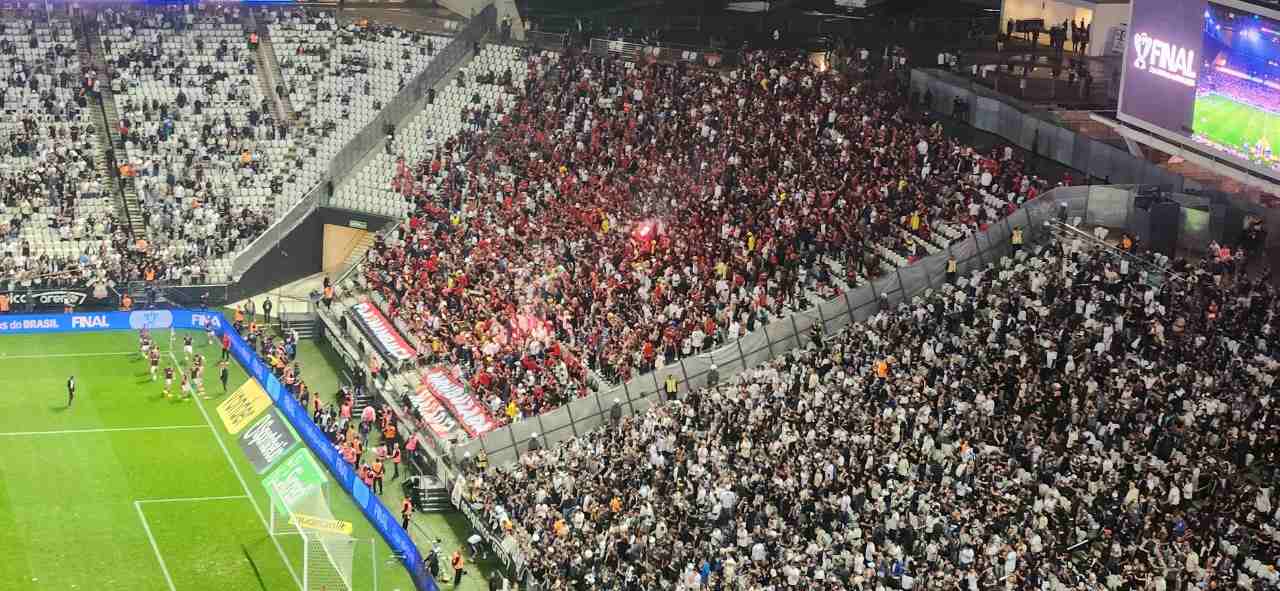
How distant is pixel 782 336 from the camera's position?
51625mm

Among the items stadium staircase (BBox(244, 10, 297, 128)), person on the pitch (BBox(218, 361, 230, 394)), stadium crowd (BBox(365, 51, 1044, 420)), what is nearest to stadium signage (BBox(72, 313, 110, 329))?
person on the pitch (BBox(218, 361, 230, 394))

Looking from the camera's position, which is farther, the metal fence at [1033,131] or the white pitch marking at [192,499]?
the white pitch marking at [192,499]

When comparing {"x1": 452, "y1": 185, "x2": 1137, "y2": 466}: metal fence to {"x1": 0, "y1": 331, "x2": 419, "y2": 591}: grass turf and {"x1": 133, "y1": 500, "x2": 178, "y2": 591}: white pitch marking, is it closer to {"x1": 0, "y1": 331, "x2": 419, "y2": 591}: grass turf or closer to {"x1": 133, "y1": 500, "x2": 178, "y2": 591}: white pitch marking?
{"x1": 0, "y1": 331, "x2": 419, "y2": 591}: grass turf

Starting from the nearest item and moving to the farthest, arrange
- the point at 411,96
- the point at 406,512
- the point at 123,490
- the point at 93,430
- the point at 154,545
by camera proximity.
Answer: the point at 154,545 → the point at 406,512 → the point at 123,490 → the point at 93,430 → the point at 411,96

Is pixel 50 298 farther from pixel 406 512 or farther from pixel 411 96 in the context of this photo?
pixel 406 512

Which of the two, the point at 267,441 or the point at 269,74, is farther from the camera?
the point at 269,74

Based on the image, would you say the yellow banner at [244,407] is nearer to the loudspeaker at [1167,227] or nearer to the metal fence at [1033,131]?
the loudspeaker at [1167,227]

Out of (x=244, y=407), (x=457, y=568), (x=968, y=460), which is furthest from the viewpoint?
(x=244, y=407)

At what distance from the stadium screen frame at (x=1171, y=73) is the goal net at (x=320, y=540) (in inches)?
812

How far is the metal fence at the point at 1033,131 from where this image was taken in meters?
51.0

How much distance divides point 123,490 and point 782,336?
56.8 ft

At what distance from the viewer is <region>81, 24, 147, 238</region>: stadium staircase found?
67938 millimetres

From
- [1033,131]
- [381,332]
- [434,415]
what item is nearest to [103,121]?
[381,332]

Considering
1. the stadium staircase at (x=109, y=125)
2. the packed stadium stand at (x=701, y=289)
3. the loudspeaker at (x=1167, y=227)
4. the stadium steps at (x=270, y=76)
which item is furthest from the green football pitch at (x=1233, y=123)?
the stadium steps at (x=270, y=76)
